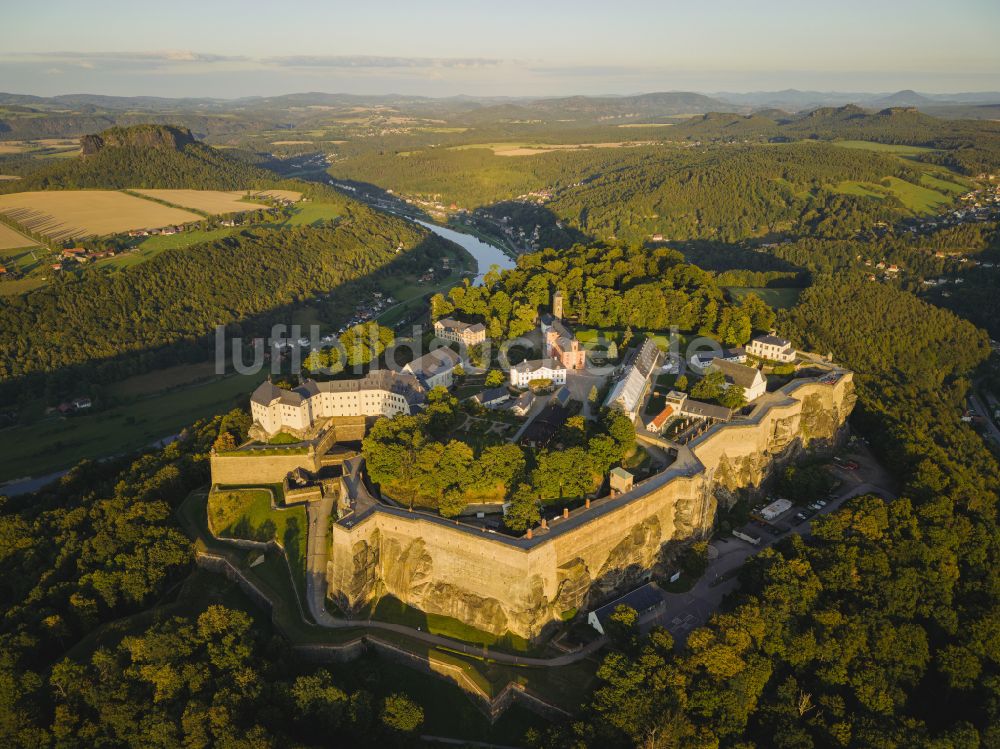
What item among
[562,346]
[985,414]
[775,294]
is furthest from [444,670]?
[775,294]

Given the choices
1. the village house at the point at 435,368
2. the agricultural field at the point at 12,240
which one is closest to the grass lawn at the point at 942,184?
the village house at the point at 435,368

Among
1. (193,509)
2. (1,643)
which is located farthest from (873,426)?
(1,643)

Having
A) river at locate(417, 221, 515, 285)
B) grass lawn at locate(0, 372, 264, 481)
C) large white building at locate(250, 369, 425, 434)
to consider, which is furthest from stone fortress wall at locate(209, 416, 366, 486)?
river at locate(417, 221, 515, 285)

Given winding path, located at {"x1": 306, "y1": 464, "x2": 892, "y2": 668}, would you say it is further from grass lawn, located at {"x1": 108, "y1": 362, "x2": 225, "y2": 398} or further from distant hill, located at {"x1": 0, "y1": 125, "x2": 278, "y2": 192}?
distant hill, located at {"x1": 0, "y1": 125, "x2": 278, "y2": 192}

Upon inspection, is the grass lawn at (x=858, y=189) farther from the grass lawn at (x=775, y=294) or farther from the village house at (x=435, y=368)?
the village house at (x=435, y=368)

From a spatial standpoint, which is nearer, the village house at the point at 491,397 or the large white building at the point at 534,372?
the village house at the point at 491,397

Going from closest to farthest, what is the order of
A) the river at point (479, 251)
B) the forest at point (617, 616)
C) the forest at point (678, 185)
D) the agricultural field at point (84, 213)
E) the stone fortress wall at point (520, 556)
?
1. the forest at point (617, 616)
2. the stone fortress wall at point (520, 556)
3. the agricultural field at point (84, 213)
4. the river at point (479, 251)
5. the forest at point (678, 185)
